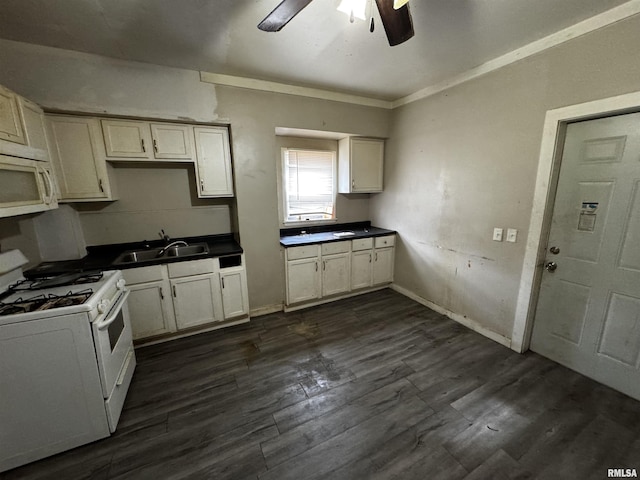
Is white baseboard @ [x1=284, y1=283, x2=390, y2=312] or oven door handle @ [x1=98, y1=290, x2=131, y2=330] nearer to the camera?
oven door handle @ [x1=98, y1=290, x2=131, y2=330]

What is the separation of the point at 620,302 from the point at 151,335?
386cm

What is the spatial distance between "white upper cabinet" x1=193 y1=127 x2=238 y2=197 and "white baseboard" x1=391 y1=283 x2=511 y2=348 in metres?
2.68

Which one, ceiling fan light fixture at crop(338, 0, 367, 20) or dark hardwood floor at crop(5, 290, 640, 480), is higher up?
ceiling fan light fixture at crop(338, 0, 367, 20)

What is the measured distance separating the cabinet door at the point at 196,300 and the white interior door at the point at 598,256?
310 centimetres

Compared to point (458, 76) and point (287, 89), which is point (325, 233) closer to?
point (287, 89)

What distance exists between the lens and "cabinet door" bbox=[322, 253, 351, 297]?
3.28m

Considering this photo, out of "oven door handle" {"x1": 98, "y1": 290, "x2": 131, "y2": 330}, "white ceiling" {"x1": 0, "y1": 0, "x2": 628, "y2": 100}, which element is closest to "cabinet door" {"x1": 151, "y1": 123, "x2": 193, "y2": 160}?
"white ceiling" {"x1": 0, "y1": 0, "x2": 628, "y2": 100}

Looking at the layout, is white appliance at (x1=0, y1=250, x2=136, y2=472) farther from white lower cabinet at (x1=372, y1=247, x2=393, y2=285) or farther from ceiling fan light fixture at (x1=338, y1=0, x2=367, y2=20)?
white lower cabinet at (x1=372, y1=247, x2=393, y2=285)

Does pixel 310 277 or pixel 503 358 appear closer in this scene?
pixel 503 358

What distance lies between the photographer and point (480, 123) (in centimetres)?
246

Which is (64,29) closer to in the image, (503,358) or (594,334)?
(503,358)

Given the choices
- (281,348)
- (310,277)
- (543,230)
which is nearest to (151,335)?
(281,348)

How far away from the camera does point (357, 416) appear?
1721 millimetres

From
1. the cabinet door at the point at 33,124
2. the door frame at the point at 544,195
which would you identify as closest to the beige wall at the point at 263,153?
the cabinet door at the point at 33,124
